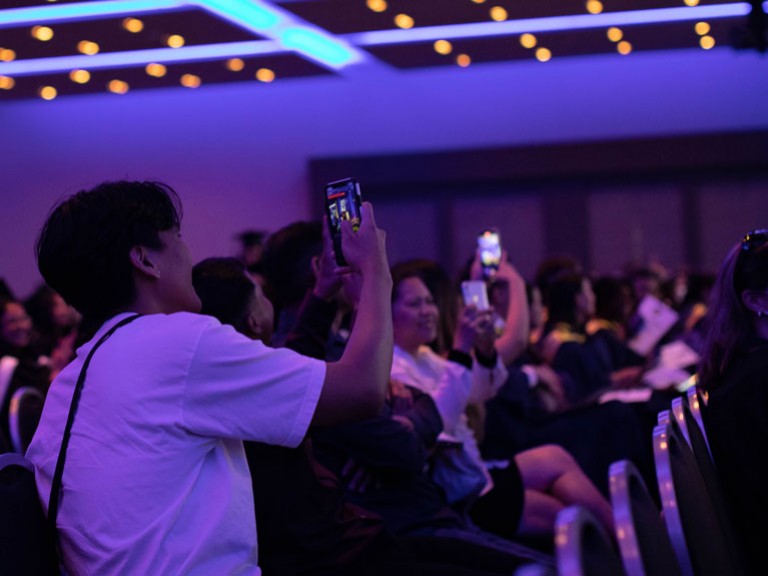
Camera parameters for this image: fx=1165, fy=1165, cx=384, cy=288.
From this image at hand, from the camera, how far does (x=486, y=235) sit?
442 cm

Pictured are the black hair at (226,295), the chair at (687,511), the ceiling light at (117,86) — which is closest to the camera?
the chair at (687,511)

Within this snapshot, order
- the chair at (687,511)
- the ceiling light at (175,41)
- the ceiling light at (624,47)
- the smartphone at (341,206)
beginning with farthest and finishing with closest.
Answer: the ceiling light at (624,47) < the ceiling light at (175,41) < the smartphone at (341,206) < the chair at (687,511)

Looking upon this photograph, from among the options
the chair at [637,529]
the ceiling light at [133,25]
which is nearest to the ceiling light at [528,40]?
the ceiling light at [133,25]

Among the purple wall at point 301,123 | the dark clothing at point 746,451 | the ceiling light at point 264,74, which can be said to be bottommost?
the dark clothing at point 746,451

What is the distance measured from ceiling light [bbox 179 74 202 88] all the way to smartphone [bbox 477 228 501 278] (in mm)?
8546

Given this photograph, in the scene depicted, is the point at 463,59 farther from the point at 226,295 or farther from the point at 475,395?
the point at 226,295

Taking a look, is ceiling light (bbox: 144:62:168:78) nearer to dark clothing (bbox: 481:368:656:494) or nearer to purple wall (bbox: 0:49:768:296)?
purple wall (bbox: 0:49:768:296)

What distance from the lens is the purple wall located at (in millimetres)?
13633

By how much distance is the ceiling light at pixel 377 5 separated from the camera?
371 inches

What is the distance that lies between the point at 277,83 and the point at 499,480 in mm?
10858

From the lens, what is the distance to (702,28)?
10.8m

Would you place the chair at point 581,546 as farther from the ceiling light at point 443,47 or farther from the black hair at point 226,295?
the ceiling light at point 443,47

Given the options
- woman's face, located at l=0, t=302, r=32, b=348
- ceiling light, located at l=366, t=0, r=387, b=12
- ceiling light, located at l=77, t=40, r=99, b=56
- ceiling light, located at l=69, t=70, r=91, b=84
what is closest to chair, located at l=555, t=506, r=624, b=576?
woman's face, located at l=0, t=302, r=32, b=348

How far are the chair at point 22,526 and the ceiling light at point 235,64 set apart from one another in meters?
9.96
